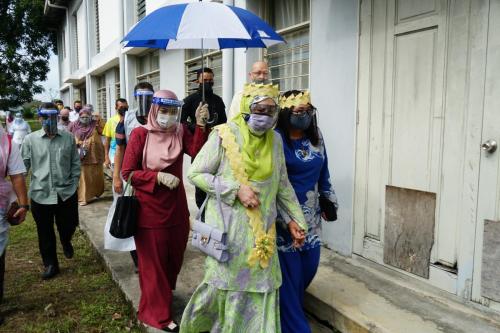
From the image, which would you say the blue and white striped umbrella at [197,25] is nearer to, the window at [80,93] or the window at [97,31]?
the window at [97,31]

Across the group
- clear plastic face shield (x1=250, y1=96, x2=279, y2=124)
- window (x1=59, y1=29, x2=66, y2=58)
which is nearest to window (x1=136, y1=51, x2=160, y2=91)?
clear plastic face shield (x1=250, y1=96, x2=279, y2=124)

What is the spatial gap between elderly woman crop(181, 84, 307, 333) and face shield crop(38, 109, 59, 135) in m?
2.36

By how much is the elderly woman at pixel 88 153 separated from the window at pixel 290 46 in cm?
361

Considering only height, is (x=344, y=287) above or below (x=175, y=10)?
below

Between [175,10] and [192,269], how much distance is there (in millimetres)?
2347

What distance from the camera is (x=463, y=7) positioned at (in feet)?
9.44

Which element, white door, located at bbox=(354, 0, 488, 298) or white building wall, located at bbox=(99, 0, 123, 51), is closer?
white door, located at bbox=(354, 0, 488, 298)

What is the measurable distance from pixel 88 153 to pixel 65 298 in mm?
4083

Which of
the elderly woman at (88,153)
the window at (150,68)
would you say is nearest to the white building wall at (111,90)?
the window at (150,68)

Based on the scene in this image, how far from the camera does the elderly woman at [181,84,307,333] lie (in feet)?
8.05

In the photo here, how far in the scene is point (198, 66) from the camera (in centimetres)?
733

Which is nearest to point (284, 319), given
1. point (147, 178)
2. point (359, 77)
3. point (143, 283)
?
point (143, 283)

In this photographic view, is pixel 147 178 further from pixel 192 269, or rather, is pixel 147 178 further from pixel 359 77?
pixel 359 77

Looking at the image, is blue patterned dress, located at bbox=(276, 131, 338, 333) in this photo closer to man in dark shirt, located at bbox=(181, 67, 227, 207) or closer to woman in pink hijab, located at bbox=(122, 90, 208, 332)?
woman in pink hijab, located at bbox=(122, 90, 208, 332)
